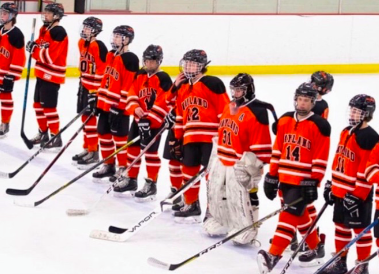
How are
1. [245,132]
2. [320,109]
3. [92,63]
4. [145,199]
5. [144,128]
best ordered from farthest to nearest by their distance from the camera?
[92,63], [145,199], [144,128], [320,109], [245,132]

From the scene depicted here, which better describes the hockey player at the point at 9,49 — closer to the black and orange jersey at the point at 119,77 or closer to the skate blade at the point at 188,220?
the black and orange jersey at the point at 119,77

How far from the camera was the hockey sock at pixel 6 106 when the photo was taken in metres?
Answer: 8.33

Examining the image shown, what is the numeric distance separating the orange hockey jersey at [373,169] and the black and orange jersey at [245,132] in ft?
2.78

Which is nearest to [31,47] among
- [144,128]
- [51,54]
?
[51,54]

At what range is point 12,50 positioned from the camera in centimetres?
822

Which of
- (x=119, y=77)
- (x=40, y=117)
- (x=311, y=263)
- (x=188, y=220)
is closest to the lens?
(x=311, y=263)

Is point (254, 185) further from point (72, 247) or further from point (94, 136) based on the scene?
point (94, 136)

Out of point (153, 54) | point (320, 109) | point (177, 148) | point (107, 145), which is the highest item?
point (153, 54)

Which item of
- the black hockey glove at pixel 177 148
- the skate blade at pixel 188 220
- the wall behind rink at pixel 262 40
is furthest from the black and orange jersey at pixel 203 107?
the wall behind rink at pixel 262 40

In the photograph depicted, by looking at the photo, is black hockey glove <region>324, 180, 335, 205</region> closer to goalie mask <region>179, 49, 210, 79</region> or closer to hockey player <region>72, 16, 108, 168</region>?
goalie mask <region>179, 49, 210, 79</region>

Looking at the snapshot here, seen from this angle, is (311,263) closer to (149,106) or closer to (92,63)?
(149,106)

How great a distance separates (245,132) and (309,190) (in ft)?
2.18

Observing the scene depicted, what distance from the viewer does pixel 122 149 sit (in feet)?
22.1

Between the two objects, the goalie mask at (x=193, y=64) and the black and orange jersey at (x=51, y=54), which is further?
the black and orange jersey at (x=51, y=54)
